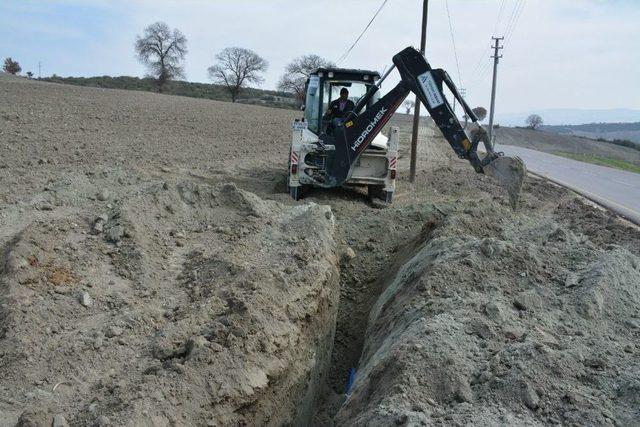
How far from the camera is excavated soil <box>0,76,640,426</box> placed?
3.94m

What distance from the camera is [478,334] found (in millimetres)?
4473

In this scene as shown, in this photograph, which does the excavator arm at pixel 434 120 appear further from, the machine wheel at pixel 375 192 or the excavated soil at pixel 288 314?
the machine wheel at pixel 375 192

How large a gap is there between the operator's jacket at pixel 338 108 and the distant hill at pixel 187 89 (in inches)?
1850

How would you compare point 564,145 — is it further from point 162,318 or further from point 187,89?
point 162,318

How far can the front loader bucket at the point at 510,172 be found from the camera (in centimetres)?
874

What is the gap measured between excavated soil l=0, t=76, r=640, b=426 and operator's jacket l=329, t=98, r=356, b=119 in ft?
9.78

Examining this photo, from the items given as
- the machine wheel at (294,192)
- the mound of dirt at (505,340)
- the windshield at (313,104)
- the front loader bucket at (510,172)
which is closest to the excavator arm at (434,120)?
the front loader bucket at (510,172)

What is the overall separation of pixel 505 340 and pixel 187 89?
68.3 m

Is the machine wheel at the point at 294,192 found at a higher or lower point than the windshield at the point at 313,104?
lower

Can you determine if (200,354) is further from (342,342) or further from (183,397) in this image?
(342,342)

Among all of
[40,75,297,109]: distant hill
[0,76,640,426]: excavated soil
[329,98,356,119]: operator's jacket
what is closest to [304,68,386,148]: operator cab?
[329,98,356,119]: operator's jacket

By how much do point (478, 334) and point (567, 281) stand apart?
148 cm

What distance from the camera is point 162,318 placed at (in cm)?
535

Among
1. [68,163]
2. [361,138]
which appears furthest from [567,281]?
[68,163]
